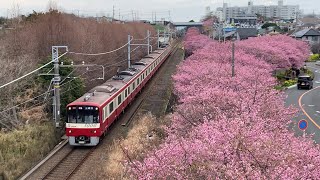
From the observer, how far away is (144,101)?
27703 millimetres

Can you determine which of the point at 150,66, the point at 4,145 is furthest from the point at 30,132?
the point at 150,66

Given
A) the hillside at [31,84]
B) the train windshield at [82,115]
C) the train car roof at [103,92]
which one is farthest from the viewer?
the train car roof at [103,92]

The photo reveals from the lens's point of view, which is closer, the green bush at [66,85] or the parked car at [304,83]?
the green bush at [66,85]

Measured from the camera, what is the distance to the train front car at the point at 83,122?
16.8 m

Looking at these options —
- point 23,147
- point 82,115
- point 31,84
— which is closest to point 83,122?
point 82,115

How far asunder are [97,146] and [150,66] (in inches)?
726

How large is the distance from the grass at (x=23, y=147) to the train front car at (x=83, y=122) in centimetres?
143

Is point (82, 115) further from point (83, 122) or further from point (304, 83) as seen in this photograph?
point (304, 83)

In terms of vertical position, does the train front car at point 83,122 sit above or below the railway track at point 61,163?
above

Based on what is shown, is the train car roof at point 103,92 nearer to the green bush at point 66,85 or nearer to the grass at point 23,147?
the green bush at point 66,85

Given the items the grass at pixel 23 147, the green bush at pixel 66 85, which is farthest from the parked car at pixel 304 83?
the grass at pixel 23 147

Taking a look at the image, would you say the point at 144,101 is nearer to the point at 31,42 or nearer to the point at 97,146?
the point at 31,42

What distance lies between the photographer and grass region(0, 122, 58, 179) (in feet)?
48.1

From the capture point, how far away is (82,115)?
55.3ft
